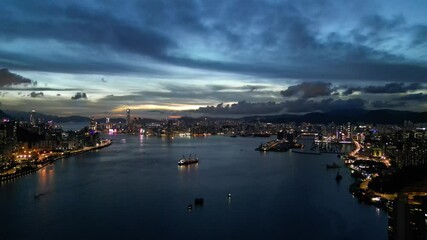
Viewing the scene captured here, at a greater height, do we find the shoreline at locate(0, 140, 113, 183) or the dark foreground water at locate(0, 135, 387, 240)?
the shoreline at locate(0, 140, 113, 183)

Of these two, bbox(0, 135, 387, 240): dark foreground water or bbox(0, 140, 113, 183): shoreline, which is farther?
bbox(0, 140, 113, 183): shoreline

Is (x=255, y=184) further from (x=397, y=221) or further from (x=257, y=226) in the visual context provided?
(x=397, y=221)

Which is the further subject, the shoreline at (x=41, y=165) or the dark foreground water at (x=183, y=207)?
the shoreline at (x=41, y=165)

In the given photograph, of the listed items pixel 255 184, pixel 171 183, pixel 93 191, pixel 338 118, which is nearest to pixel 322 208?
pixel 255 184

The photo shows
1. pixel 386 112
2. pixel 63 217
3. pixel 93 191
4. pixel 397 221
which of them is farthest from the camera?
pixel 386 112

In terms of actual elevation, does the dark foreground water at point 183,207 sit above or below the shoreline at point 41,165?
below

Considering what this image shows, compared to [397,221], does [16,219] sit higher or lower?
lower

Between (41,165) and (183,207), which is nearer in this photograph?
(183,207)

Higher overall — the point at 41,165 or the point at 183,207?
the point at 41,165
